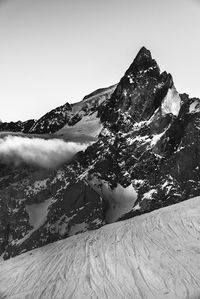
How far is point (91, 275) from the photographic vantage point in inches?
1006

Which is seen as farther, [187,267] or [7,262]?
[7,262]

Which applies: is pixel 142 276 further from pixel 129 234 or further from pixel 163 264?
pixel 129 234

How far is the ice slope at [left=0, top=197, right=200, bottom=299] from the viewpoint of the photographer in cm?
2392

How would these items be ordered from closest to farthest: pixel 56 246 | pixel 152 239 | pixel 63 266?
pixel 63 266
pixel 152 239
pixel 56 246

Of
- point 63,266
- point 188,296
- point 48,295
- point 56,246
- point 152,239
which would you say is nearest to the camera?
point 188,296

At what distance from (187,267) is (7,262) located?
34.4 ft

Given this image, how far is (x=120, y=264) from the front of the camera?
26.4 metres

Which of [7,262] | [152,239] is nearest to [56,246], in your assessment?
[7,262]

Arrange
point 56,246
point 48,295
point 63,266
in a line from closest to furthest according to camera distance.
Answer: point 48,295 → point 63,266 → point 56,246

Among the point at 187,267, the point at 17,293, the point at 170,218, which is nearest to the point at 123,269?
the point at 187,267

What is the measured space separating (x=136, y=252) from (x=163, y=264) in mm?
2265

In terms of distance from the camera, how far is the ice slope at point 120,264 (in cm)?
2392

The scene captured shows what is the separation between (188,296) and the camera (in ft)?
74.0

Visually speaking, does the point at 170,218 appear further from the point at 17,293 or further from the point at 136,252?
the point at 17,293
